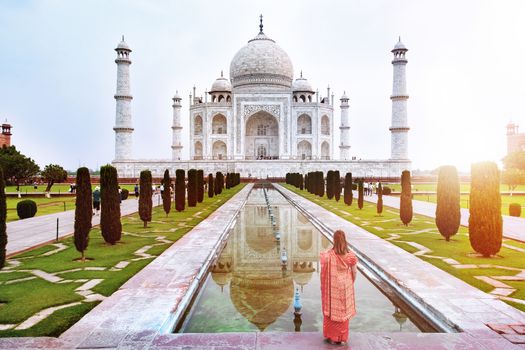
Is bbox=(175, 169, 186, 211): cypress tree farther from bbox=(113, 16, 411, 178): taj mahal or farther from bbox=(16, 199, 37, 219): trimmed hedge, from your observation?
bbox=(113, 16, 411, 178): taj mahal

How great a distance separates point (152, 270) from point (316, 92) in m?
40.2

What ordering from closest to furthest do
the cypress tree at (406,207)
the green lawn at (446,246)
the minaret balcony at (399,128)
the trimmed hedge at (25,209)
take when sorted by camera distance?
the green lawn at (446,246)
the cypress tree at (406,207)
the trimmed hedge at (25,209)
the minaret balcony at (399,128)

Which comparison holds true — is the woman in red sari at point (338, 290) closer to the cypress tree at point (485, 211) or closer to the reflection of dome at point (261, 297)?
the reflection of dome at point (261, 297)

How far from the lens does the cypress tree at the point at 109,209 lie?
7.93 m

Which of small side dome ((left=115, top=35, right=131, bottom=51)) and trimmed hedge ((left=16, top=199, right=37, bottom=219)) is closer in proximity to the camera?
trimmed hedge ((left=16, top=199, right=37, bottom=219))

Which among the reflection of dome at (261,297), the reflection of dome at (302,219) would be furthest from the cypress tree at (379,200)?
the reflection of dome at (261,297)

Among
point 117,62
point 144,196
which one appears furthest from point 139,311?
point 117,62

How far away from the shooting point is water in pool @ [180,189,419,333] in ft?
13.8

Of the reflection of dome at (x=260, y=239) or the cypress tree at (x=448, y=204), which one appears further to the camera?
the cypress tree at (x=448, y=204)

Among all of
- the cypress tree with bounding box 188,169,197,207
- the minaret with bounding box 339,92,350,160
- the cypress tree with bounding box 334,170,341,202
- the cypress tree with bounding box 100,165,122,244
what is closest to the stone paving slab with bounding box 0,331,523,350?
the cypress tree with bounding box 100,165,122,244

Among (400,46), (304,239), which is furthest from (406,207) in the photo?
(400,46)

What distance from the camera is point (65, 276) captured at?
5699mm

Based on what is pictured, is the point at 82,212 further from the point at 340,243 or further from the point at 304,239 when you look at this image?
the point at 340,243

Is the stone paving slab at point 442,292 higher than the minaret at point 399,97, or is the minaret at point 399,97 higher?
the minaret at point 399,97
